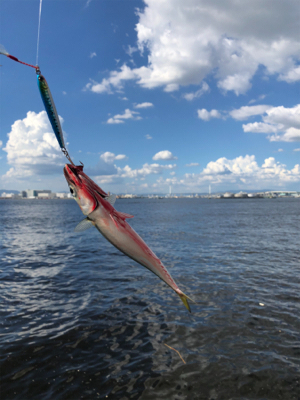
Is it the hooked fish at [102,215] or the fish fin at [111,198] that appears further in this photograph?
the fish fin at [111,198]

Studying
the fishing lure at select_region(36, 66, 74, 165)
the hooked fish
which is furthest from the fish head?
the fishing lure at select_region(36, 66, 74, 165)

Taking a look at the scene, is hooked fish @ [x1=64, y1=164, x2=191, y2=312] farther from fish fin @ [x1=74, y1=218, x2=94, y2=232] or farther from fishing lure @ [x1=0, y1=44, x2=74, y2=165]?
fishing lure @ [x1=0, y1=44, x2=74, y2=165]

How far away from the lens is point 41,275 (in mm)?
19750

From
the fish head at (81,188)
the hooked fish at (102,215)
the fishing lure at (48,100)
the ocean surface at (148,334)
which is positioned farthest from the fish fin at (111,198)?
the ocean surface at (148,334)

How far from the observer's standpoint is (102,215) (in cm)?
238

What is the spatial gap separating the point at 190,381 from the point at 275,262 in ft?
58.8

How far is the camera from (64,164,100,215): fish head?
2.27 m

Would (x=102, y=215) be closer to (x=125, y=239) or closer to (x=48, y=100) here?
(x=125, y=239)

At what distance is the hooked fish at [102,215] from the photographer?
90.2 inches

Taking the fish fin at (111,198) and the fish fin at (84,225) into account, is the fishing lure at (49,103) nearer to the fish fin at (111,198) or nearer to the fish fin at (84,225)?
the fish fin at (111,198)

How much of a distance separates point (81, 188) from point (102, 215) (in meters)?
0.33

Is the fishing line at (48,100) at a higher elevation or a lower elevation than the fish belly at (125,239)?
higher

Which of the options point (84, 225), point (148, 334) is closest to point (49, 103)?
point (84, 225)

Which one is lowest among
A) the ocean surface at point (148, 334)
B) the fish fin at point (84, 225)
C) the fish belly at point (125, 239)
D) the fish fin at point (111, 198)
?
the ocean surface at point (148, 334)
